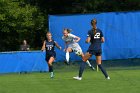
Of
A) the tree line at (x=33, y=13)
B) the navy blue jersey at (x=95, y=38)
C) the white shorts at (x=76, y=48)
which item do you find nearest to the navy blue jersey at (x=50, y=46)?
the navy blue jersey at (x=95, y=38)

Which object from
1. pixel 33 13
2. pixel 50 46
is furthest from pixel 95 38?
pixel 33 13

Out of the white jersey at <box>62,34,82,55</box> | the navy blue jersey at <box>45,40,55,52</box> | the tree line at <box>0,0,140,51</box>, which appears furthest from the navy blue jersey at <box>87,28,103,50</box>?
the tree line at <box>0,0,140,51</box>

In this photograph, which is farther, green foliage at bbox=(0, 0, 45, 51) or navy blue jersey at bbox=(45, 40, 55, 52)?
green foliage at bbox=(0, 0, 45, 51)

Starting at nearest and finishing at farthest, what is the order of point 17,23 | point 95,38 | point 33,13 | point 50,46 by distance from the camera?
point 95,38, point 50,46, point 17,23, point 33,13

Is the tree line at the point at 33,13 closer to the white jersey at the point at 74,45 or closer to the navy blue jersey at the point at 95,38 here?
the white jersey at the point at 74,45

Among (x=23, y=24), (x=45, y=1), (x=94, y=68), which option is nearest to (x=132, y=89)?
(x=94, y=68)

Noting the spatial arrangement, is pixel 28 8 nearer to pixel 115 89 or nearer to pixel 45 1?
pixel 45 1

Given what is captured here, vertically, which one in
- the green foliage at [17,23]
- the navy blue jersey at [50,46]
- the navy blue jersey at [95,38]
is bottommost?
the green foliage at [17,23]

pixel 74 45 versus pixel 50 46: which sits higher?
pixel 50 46

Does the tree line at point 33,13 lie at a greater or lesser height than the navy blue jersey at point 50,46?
lesser

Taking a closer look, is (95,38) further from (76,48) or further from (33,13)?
(33,13)

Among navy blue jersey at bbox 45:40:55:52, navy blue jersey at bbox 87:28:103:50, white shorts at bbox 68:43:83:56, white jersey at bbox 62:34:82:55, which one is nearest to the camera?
navy blue jersey at bbox 87:28:103:50

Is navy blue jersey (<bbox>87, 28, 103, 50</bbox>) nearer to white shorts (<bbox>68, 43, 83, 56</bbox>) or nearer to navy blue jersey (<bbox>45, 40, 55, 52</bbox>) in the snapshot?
navy blue jersey (<bbox>45, 40, 55, 52</bbox>)

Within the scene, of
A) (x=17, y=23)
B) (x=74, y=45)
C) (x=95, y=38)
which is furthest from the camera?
(x=17, y=23)
